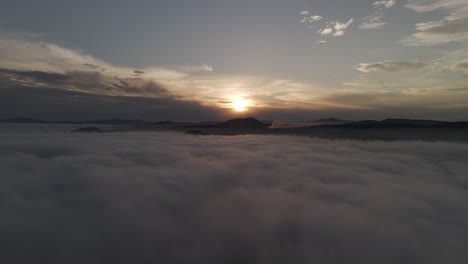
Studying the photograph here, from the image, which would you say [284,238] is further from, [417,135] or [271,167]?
[417,135]

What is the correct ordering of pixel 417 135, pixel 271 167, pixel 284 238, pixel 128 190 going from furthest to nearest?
pixel 417 135, pixel 271 167, pixel 128 190, pixel 284 238

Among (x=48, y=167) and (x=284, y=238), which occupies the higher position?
(x=48, y=167)

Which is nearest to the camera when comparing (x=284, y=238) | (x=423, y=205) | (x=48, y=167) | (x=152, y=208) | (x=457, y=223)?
(x=284, y=238)

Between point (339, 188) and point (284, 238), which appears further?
point (339, 188)

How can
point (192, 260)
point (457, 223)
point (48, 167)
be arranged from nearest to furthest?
point (192, 260) → point (457, 223) → point (48, 167)

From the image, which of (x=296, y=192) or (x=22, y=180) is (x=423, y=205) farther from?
(x=22, y=180)

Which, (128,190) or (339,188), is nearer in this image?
(128,190)

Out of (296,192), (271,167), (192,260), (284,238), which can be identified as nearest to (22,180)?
(192,260)

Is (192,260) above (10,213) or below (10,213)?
below

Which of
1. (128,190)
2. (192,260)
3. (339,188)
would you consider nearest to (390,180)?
Result: (339,188)
